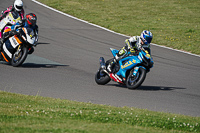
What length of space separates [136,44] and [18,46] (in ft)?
13.0

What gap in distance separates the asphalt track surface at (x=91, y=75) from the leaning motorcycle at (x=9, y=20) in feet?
4.92

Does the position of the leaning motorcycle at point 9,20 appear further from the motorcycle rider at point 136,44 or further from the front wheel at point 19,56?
the motorcycle rider at point 136,44

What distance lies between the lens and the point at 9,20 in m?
13.3

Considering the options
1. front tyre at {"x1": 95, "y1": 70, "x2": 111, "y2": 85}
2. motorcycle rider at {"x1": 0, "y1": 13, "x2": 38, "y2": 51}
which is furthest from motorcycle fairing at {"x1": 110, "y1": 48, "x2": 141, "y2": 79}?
motorcycle rider at {"x1": 0, "y1": 13, "x2": 38, "y2": 51}

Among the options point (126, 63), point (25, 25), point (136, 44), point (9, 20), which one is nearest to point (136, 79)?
point (126, 63)

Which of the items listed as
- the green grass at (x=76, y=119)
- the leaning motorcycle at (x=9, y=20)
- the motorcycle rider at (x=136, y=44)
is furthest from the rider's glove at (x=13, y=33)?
the green grass at (x=76, y=119)

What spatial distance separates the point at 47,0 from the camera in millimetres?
30047

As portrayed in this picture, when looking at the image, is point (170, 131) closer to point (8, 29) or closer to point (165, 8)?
point (8, 29)

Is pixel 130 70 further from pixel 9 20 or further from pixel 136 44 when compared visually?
pixel 9 20

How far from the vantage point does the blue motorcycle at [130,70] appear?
10.4 m

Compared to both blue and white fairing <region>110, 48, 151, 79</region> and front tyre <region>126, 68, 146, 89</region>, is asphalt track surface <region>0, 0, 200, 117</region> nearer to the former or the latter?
front tyre <region>126, 68, 146, 89</region>

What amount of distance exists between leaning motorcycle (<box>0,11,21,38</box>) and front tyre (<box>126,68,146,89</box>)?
471 centimetres

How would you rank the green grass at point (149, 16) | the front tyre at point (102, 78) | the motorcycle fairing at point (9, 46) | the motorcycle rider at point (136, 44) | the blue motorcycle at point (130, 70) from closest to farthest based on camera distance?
the blue motorcycle at point (130, 70)
the motorcycle rider at point (136, 44)
the front tyre at point (102, 78)
the motorcycle fairing at point (9, 46)
the green grass at point (149, 16)

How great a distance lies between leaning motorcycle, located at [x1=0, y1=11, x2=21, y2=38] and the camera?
1312 centimetres
